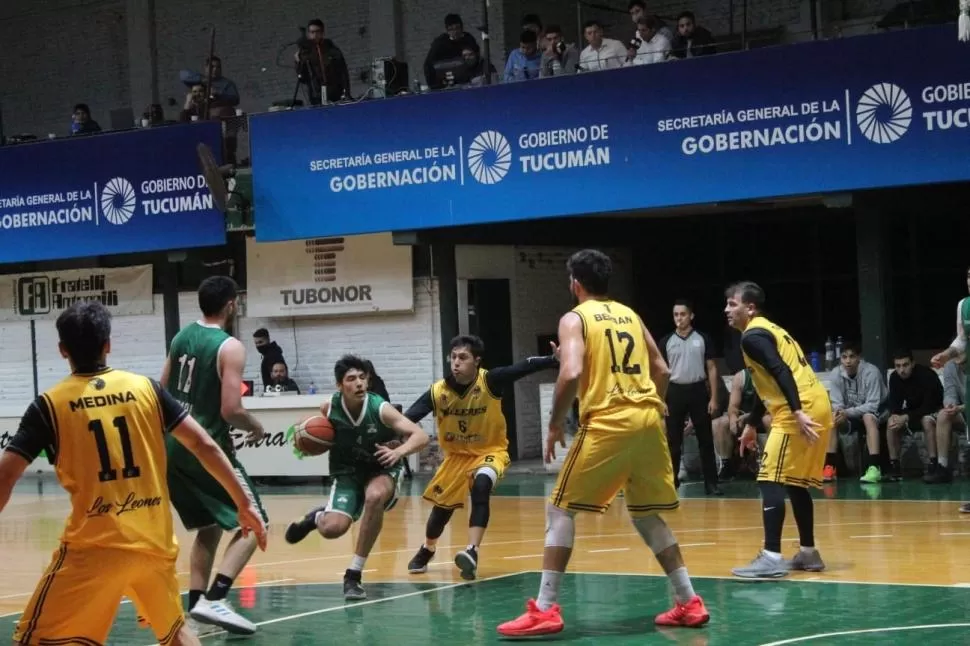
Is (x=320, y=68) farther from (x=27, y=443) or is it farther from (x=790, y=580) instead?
(x=27, y=443)

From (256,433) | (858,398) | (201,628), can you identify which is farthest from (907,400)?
(256,433)

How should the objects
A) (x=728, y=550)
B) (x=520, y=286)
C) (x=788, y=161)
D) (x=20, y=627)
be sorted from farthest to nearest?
1. (x=520, y=286)
2. (x=788, y=161)
3. (x=728, y=550)
4. (x=20, y=627)

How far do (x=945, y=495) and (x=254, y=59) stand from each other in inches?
542

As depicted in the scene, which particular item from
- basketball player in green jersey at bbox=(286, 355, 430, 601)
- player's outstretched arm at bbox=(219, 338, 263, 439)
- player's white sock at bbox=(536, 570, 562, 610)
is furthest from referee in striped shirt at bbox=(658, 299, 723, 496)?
player's outstretched arm at bbox=(219, 338, 263, 439)

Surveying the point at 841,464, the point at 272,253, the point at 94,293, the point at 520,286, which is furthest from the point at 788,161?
the point at 94,293

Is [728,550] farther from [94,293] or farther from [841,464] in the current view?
[94,293]

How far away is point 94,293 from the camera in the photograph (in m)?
22.4

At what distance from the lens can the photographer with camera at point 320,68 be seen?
19422mm

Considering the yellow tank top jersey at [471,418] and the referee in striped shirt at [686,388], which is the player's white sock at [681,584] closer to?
the yellow tank top jersey at [471,418]

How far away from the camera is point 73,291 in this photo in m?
22.5

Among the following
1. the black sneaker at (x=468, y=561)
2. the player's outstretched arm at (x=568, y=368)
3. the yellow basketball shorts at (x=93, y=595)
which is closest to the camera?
the yellow basketball shorts at (x=93, y=595)

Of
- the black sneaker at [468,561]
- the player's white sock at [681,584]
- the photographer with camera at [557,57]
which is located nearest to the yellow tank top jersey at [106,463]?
the player's white sock at [681,584]

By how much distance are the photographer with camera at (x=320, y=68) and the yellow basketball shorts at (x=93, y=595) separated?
46.2ft

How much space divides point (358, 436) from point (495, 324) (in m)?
10.5
